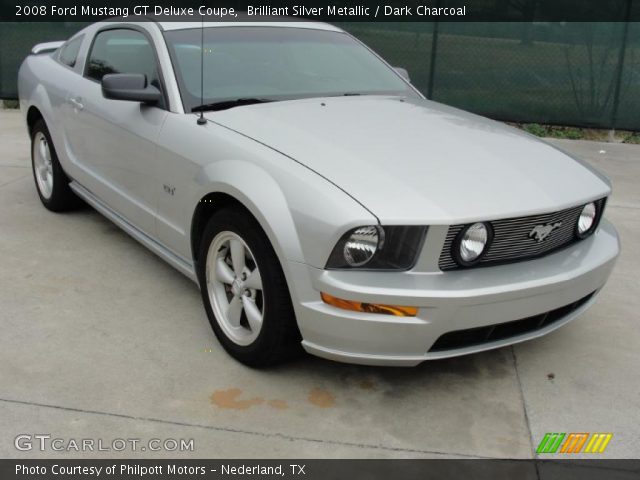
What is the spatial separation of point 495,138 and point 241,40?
1.60m

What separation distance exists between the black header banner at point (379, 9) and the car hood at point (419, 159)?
15.5 feet

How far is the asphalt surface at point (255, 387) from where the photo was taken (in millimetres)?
2719

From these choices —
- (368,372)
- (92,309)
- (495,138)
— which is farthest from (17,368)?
(495,138)

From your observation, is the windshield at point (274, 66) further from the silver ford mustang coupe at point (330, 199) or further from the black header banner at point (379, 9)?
the black header banner at point (379, 9)

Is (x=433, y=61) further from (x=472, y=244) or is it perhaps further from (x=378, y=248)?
(x=378, y=248)

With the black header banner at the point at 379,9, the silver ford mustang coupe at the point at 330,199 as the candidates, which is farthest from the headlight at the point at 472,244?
the black header banner at the point at 379,9

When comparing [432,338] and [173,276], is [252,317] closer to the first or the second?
[432,338]

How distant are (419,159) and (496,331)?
0.81 metres

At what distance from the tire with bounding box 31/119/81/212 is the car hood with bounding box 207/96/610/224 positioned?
214cm

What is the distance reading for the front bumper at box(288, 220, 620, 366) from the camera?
8.63 ft

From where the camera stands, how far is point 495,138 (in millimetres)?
3488
